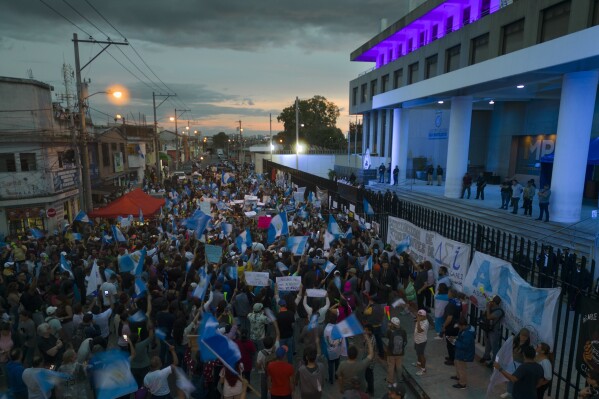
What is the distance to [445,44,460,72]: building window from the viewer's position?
2305 centimetres

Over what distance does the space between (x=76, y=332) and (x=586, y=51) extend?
595 inches

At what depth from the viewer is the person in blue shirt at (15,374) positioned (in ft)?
19.2

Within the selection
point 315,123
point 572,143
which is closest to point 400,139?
point 572,143

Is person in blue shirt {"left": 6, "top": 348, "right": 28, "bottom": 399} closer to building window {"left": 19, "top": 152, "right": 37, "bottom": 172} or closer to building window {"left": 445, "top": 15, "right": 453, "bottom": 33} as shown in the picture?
building window {"left": 19, "top": 152, "right": 37, "bottom": 172}

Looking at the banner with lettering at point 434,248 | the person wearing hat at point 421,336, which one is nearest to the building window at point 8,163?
the banner with lettering at point 434,248

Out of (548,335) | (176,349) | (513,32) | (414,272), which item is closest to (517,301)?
(548,335)

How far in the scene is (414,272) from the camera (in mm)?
10727

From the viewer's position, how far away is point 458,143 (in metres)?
20.6

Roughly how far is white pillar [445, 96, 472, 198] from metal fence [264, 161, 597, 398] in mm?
5421

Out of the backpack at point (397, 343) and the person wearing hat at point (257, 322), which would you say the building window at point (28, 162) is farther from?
the backpack at point (397, 343)

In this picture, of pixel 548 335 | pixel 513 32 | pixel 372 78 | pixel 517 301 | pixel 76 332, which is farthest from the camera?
pixel 372 78

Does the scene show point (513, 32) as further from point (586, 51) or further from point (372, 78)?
point (372, 78)

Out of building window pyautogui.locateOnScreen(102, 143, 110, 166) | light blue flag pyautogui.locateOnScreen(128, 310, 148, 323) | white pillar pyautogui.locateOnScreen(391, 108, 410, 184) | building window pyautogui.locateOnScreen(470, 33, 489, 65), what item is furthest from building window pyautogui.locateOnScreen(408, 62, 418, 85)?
light blue flag pyautogui.locateOnScreen(128, 310, 148, 323)

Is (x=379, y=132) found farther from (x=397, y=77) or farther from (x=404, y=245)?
(x=404, y=245)
